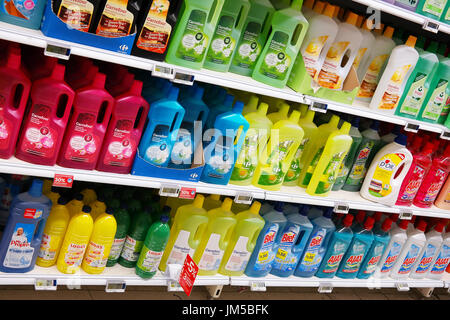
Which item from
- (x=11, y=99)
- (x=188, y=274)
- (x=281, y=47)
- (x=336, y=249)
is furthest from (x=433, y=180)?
(x=11, y=99)

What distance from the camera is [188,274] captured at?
2637mm

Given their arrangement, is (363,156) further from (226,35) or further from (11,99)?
(11,99)

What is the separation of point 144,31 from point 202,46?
0.27m

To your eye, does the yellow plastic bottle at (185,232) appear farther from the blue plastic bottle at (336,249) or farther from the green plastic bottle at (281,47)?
the blue plastic bottle at (336,249)

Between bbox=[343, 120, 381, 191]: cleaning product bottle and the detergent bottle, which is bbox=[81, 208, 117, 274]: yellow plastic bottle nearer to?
the detergent bottle

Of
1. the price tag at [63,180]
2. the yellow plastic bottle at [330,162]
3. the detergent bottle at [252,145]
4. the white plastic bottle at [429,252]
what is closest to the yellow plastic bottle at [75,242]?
the price tag at [63,180]

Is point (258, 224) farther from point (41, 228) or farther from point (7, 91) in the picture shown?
point (7, 91)

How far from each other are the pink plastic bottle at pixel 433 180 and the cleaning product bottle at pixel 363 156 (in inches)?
16.6

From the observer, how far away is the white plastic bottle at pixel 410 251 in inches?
136

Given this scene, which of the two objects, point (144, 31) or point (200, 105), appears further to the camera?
point (200, 105)

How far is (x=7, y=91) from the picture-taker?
6.67 ft

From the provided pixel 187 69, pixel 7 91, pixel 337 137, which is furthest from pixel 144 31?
pixel 337 137

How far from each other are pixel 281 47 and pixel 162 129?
27.8 inches

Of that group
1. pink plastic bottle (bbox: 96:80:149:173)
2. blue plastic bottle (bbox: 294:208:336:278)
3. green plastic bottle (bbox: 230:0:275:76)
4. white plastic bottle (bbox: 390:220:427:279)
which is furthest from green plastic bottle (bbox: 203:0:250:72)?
white plastic bottle (bbox: 390:220:427:279)
